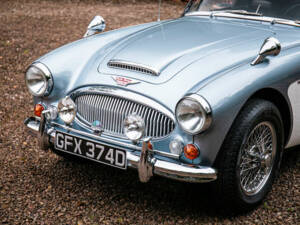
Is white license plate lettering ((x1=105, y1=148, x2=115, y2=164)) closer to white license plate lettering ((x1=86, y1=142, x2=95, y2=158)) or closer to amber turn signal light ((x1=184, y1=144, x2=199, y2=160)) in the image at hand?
white license plate lettering ((x1=86, y1=142, x2=95, y2=158))

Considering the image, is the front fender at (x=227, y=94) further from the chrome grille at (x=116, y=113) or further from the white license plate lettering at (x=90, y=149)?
the white license plate lettering at (x=90, y=149)

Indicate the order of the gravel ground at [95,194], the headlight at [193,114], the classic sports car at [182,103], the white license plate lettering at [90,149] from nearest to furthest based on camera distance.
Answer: the headlight at [193,114], the classic sports car at [182,103], the white license plate lettering at [90,149], the gravel ground at [95,194]

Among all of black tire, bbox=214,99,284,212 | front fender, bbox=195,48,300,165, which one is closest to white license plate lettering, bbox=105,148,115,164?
front fender, bbox=195,48,300,165

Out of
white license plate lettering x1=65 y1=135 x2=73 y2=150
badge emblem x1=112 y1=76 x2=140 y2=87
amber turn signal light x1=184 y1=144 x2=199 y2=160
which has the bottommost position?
white license plate lettering x1=65 y1=135 x2=73 y2=150

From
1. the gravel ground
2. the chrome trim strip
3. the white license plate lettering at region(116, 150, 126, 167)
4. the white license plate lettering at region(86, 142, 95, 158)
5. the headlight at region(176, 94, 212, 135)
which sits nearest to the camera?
the headlight at region(176, 94, 212, 135)

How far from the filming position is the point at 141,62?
2990mm

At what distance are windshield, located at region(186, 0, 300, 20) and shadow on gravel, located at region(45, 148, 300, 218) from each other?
137 cm

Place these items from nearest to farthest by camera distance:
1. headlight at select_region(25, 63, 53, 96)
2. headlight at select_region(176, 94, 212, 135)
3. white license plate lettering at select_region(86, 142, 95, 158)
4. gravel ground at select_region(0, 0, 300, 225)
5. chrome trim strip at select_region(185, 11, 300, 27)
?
headlight at select_region(176, 94, 212, 135) → white license plate lettering at select_region(86, 142, 95, 158) → gravel ground at select_region(0, 0, 300, 225) → headlight at select_region(25, 63, 53, 96) → chrome trim strip at select_region(185, 11, 300, 27)

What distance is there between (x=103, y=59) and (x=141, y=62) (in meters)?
0.38

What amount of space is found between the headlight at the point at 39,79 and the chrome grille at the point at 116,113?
0.89 ft

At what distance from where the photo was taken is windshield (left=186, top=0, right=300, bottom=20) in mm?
3654

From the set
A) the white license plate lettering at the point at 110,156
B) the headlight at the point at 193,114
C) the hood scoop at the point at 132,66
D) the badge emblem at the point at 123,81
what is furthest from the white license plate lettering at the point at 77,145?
the headlight at the point at 193,114

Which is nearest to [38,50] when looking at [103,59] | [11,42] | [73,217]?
[11,42]

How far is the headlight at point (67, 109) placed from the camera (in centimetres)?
299
